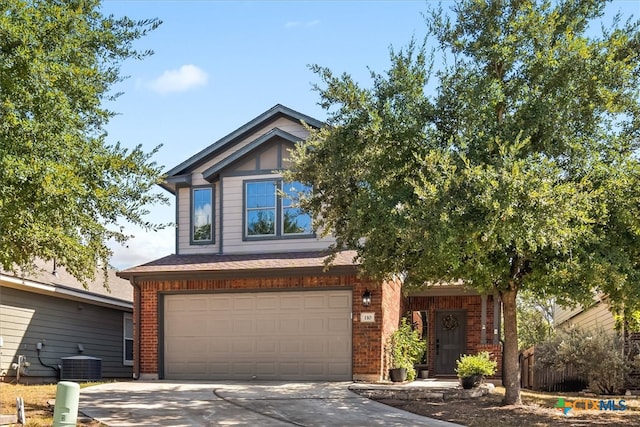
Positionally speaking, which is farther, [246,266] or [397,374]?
[246,266]

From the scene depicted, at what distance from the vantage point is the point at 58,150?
984 centimetres

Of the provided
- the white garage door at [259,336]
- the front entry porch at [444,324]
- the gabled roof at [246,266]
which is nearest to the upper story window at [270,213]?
the gabled roof at [246,266]

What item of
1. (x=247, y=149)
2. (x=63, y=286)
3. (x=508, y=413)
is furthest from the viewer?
(x=63, y=286)

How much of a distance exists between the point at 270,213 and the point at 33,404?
8149 millimetres

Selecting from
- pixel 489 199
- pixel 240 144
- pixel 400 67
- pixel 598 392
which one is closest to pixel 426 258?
pixel 489 199

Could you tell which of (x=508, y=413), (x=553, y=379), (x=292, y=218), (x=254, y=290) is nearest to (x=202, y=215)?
(x=292, y=218)

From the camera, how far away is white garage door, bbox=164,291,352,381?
17.1 metres

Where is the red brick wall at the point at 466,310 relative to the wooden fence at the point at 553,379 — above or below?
above

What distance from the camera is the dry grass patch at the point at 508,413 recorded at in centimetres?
1152

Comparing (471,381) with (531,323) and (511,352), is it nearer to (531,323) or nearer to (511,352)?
(511,352)

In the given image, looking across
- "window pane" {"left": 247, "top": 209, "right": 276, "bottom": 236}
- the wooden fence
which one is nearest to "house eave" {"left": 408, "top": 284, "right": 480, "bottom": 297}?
the wooden fence

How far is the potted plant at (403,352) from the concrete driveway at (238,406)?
192 cm

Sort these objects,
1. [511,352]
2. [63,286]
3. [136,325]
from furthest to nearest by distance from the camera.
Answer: [63,286] → [136,325] → [511,352]

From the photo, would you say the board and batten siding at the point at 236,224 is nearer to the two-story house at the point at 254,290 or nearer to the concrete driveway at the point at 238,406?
the two-story house at the point at 254,290
